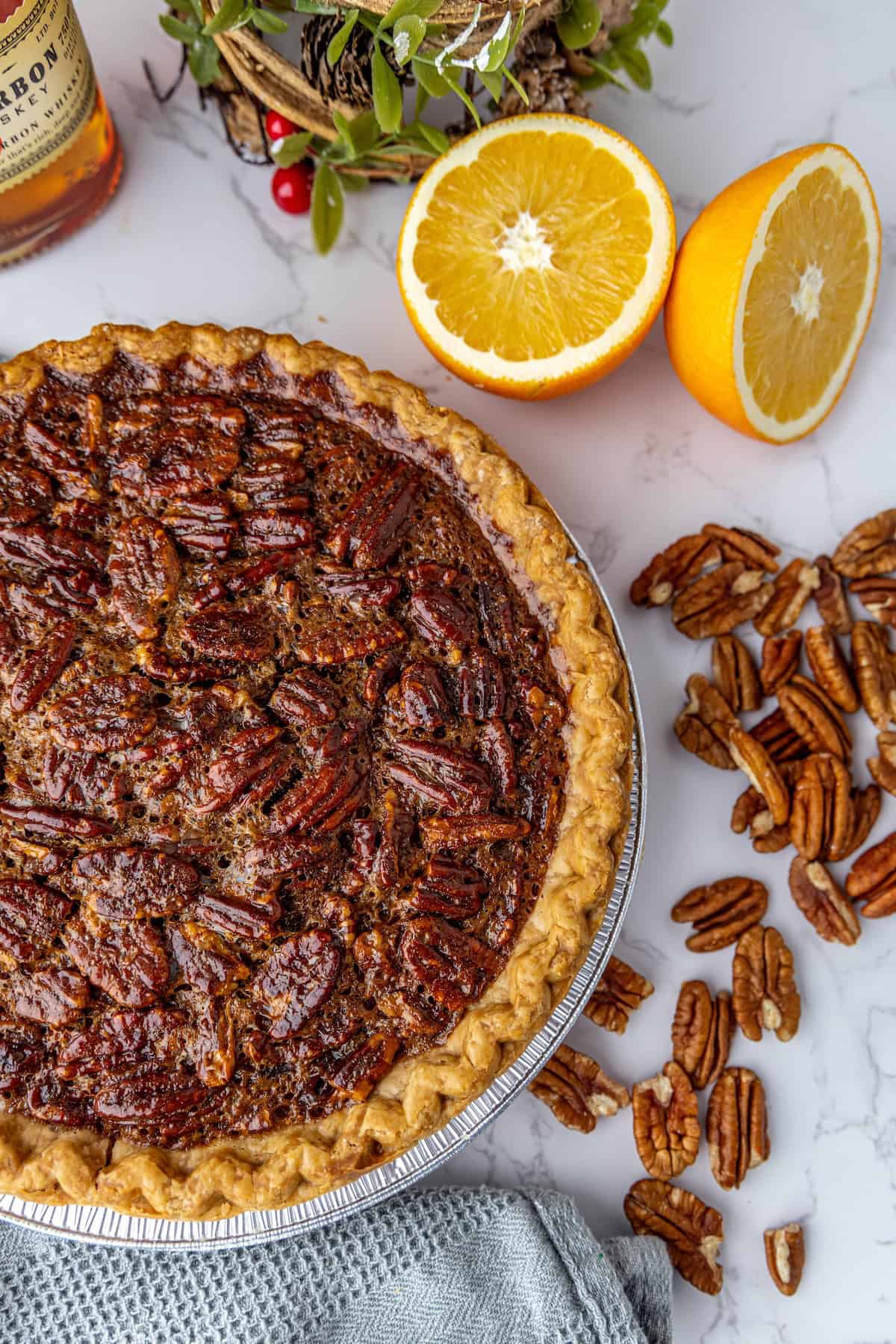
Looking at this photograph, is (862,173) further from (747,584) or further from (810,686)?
(810,686)

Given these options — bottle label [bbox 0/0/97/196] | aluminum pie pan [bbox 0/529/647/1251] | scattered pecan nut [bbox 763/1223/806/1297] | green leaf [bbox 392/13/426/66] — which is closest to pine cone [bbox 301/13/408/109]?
green leaf [bbox 392/13/426/66]

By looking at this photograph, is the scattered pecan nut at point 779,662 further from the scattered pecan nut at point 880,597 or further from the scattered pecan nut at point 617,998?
the scattered pecan nut at point 617,998

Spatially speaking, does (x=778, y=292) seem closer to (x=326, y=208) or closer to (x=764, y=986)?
(x=326, y=208)

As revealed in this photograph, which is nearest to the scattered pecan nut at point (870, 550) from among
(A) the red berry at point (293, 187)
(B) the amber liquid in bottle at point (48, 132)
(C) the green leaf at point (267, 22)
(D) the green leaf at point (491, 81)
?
(D) the green leaf at point (491, 81)

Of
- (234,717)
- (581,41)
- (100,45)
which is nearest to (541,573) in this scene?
(234,717)

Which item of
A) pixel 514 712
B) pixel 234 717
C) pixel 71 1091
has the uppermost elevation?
pixel 514 712

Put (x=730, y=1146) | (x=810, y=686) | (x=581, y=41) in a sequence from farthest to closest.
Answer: (x=810, y=686)
(x=730, y=1146)
(x=581, y=41)
